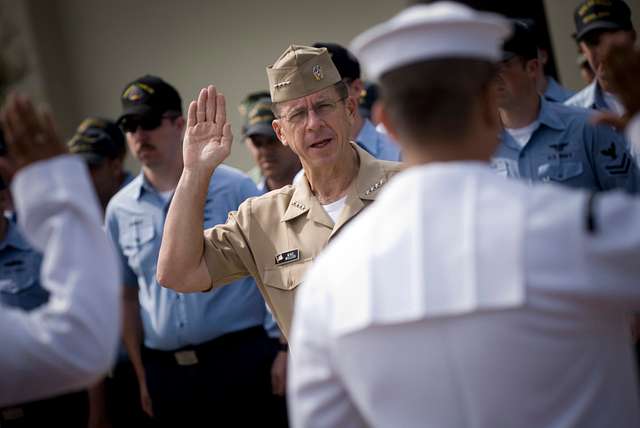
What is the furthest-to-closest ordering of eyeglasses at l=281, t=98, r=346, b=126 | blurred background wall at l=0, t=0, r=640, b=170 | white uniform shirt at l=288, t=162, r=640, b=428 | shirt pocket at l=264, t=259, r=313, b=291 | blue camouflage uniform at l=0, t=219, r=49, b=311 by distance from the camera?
blurred background wall at l=0, t=0, r=640, b=170 < blue camouflage uniform at l=0, t=219, r=49, b=311 < eyeglasses at l=281, t=98, r=346, b=126 < shirt pocket at l=264, t=259, r=313, b=291 < white uniform shirt at l=288, t=162, r=640, b=428

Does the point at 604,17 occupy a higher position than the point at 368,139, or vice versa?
the point at 604,17

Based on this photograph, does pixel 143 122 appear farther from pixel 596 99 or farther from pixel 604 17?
pixel 604 17

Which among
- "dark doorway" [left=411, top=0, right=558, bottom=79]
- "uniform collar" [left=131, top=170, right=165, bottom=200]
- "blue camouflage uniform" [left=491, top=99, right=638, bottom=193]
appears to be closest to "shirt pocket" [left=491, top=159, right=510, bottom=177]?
"blue camouflage uniform" [left=491, top=99, right=638, bottom=193]

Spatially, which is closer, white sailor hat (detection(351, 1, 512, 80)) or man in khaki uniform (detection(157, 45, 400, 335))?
white sailor hat (detection(351, 1, 512, 80))

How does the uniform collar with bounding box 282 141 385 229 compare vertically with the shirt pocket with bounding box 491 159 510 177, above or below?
above

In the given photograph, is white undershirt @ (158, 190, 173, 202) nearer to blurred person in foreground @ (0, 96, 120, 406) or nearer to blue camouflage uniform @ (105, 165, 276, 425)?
blue camouflage uniform @ (105, 165, 276, 425)

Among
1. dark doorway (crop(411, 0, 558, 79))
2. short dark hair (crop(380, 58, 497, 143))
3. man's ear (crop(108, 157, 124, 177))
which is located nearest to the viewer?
short dark hair (crop(380, 58, 497, 143))

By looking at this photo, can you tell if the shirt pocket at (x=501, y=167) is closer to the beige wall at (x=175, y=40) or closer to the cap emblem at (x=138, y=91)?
the cap emblem at (x=138, y=91)

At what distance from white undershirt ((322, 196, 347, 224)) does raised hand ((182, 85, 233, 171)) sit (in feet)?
1.28

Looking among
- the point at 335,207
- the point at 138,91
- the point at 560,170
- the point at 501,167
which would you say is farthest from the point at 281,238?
the point at 138,91

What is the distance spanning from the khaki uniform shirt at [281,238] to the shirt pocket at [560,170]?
0.73 m

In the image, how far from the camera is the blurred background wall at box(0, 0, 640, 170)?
6.78m

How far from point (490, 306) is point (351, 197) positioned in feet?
4.92

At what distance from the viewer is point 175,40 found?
737cm
